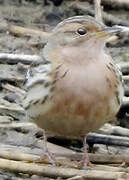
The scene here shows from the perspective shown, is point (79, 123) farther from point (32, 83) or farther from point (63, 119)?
point (32, 83)

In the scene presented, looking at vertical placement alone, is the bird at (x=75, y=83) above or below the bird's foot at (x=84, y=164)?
above

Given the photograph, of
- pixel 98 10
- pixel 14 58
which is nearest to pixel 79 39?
pixel 14 58

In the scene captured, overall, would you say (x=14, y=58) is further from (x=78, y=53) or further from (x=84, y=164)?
(x=84, y=164)

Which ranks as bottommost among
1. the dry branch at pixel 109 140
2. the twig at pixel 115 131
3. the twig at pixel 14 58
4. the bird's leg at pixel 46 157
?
the bird's leg at pixel 46 157

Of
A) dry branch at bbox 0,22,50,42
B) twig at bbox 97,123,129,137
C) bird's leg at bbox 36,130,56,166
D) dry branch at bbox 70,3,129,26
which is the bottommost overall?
bird's leg at bbox 36,130,56,166

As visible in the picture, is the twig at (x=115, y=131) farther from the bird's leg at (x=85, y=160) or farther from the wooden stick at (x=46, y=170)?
the wooden stick at (x=46, y=170)

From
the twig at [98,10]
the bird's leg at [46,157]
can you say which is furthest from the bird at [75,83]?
the twig at [98,10]

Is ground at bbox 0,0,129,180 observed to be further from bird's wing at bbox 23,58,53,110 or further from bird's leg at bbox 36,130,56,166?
bird's wing at bbox 23,58,53,110

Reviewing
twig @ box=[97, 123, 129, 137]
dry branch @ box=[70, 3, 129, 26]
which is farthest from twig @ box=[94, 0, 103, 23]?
twig @ box=[97, 123, 129, 137]

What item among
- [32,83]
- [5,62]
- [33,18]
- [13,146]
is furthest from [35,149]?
[33,18]
